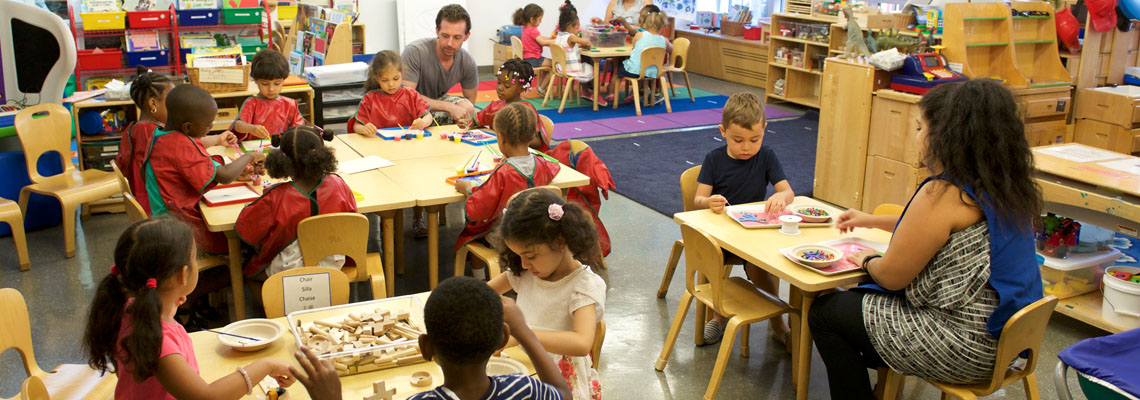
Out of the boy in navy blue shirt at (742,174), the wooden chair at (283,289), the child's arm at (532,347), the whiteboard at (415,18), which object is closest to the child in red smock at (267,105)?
the wooden chair at (283,289)

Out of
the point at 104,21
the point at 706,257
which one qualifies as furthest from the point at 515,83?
the point at 104,21

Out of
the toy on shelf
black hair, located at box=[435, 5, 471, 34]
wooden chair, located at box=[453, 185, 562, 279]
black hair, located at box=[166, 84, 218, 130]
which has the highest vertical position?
black hair, located at box=[435, 5, 471, 34]

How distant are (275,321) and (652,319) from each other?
1939 mm

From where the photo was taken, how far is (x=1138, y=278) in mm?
3633

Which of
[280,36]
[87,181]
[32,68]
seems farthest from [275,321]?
[280,36]

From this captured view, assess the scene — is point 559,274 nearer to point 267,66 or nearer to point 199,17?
point 267,66

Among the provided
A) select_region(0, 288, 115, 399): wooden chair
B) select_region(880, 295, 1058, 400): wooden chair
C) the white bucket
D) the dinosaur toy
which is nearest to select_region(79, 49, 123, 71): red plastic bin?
select_region(0, 288, 115, 399): wooden chair

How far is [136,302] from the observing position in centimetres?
187

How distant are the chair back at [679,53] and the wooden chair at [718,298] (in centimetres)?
606

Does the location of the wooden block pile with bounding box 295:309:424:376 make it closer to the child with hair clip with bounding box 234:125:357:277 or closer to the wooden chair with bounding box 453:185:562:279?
the child with hair clip with bounding box 234:125:357:277

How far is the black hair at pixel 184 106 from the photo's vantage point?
3482mm

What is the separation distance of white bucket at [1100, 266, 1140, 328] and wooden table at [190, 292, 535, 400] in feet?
8.76

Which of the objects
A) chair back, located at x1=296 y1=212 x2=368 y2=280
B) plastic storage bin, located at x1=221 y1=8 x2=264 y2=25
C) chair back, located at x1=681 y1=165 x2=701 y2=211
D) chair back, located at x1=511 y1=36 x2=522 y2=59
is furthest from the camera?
chair back, located at x1=511 y1=36 x2=522 y2=59

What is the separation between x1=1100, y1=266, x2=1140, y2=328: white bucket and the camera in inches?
140
